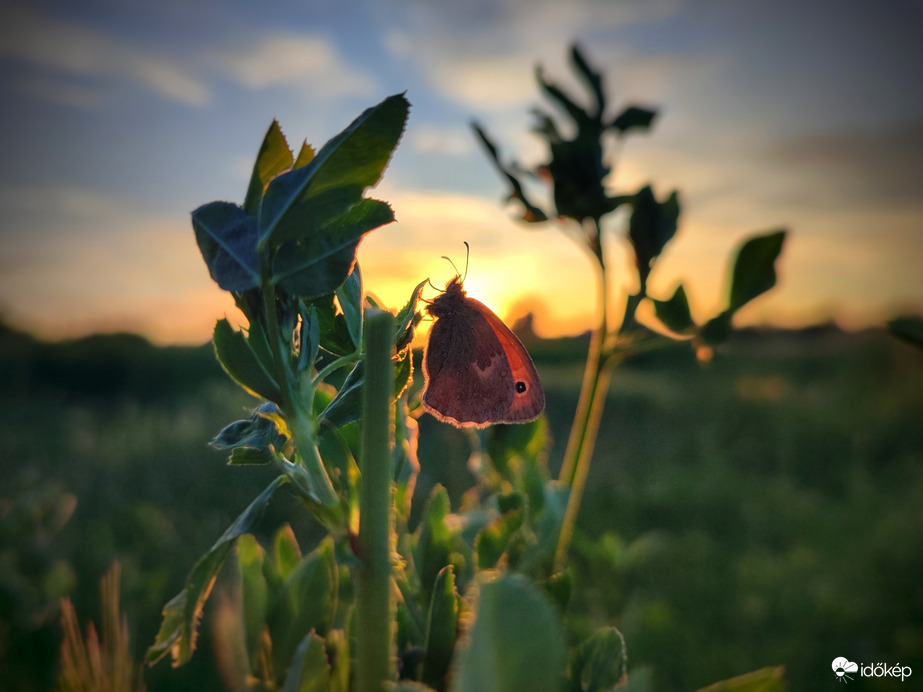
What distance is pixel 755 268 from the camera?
1.56ft

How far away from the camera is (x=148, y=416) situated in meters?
1.92

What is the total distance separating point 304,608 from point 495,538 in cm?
10

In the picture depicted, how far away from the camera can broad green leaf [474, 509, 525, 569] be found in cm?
32

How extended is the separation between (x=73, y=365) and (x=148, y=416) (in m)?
0.46

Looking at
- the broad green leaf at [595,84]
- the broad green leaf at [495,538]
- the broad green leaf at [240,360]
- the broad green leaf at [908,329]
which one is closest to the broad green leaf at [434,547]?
the broad green leaf at [495,538]

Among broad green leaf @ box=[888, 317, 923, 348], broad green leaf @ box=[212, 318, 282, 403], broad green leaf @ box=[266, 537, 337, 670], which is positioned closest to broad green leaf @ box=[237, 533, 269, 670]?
broad green leaf @ box=[266, 537, 337, 670]

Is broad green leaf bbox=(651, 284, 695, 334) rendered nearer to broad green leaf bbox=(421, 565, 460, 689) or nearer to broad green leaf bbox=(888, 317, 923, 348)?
broad green leaf bbox=(888, 317, 923, 348)

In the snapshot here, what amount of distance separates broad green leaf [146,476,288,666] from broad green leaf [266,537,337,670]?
65 millimetres

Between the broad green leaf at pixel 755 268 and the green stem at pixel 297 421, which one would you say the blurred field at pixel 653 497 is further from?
the green stem at pixel 297 421

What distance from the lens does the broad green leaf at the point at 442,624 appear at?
0.26 metres

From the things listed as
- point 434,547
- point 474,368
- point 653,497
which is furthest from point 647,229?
point 653,497

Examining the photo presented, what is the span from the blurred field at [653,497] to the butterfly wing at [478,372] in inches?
10.9

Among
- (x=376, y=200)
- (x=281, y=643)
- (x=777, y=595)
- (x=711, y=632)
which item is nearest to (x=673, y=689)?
(x=711, y=632)

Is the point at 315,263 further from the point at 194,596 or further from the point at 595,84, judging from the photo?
the point at 595,84
